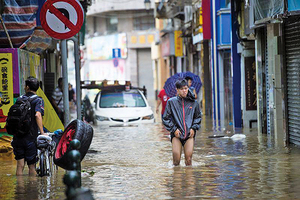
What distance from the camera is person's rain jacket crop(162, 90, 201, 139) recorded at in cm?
1254

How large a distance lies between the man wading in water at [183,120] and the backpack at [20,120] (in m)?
2.34

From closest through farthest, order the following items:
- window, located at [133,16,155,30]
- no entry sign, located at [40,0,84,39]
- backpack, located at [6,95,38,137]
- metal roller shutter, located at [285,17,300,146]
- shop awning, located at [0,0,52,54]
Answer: backpack, located at [6,95,38,137] → no entry sign, located at [40,0,84,39] → shop awning, located at [0,0,52,54] → metal roller shutter, located at [285,17,300,146] → window, located at [133,16,155,30]

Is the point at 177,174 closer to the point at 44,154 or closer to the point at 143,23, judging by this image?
the point at 44,154

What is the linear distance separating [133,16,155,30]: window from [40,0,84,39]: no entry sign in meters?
59.2

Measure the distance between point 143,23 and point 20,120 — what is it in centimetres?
6108

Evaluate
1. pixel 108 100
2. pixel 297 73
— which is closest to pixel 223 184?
pixel 297 73

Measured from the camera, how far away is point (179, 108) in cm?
1259

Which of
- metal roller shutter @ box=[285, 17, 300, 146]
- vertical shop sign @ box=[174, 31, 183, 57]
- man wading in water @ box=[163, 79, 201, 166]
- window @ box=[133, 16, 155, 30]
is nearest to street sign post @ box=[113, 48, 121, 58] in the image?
window @ box=[133, 16, 155, 30]

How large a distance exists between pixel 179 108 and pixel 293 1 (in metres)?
3.39

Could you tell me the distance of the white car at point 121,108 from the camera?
83.0ft

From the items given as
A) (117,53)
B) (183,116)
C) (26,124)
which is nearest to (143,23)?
(117,53)

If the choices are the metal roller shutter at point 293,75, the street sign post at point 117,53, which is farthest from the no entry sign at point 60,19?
the street sign post at point 117,53

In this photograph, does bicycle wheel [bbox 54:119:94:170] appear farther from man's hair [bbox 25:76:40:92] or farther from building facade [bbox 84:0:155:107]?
building facade [bbox 84:0:155:107]

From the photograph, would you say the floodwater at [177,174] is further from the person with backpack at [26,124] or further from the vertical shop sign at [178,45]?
→ the vertical shop sign at [178,45]
